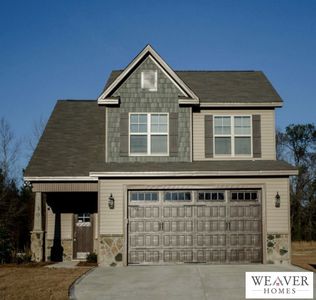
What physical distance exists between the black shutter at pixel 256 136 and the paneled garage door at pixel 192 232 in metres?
2.27

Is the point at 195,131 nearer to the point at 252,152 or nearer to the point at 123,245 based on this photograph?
the point at 252,152

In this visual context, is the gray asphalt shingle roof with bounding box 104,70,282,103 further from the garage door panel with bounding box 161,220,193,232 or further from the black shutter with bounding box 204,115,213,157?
the garage door panel with bounding box 161,220,193,232

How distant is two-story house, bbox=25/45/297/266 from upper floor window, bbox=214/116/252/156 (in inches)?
1.5

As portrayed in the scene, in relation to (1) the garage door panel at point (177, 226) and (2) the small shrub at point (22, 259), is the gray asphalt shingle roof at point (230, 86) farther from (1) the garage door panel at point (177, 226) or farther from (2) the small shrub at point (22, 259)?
(2) the small shrub at point (22, 259)

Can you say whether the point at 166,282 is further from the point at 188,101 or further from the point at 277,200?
the point at 188,101

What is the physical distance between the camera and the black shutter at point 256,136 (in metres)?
19.9

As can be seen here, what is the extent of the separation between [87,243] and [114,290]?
900cm

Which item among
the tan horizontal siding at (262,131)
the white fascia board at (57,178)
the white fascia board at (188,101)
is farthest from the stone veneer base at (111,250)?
the white fascia board at (188,101)

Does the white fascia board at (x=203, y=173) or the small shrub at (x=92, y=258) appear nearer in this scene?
the white fascia board at (x=203, y=173)

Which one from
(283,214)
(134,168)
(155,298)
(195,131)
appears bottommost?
(155,298)

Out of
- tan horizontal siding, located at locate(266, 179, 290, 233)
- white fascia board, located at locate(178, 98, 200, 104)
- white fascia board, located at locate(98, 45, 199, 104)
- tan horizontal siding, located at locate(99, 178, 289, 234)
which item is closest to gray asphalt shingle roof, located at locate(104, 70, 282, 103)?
white fascia board, located at locate(178, 98, 200, 104)

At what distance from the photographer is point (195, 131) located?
20.0 metres

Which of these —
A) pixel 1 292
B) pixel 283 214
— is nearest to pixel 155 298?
pixel 1 292

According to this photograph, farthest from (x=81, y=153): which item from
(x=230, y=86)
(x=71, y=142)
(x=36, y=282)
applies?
(x=36, y=282)
